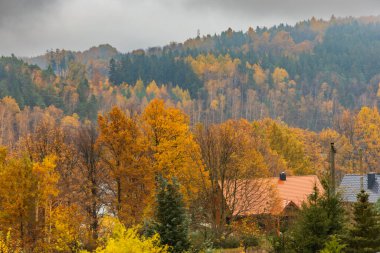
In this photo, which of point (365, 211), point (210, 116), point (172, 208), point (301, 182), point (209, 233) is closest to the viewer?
point (365, 211)

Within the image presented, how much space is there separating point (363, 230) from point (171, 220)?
25.2 feet

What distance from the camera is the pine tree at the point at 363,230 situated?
65.4ft

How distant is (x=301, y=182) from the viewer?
160 ft

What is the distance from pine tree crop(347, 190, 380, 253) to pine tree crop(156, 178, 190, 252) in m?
6.71

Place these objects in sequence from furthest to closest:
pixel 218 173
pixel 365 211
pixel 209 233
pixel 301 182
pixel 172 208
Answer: pixel 301 182
pixel 218 173
pixel 209 233
pixel 172 208
pixel 365 211

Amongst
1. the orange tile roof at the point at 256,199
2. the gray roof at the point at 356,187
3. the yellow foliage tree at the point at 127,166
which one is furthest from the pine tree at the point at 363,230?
the gray roof at the point at 356,187

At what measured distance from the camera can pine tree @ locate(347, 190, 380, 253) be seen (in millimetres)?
19922

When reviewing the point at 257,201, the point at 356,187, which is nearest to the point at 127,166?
the point at 257,201

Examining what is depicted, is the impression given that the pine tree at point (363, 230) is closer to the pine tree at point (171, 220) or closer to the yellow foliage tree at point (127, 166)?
the pine tree at point (171, 220)

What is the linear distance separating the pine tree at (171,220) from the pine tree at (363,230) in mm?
6713

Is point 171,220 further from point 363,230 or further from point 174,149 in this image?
point 174,149

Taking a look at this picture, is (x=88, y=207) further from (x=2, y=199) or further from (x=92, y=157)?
(x=2, y=199)

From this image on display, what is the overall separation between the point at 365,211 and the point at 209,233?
41.2 ft

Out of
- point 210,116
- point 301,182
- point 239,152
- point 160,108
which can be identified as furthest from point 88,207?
point 210,116
